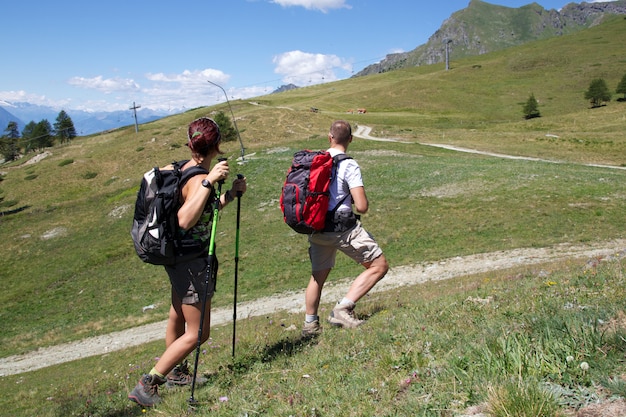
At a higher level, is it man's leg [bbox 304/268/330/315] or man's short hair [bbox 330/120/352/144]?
man's short hair [bbox 330/120/352/144]

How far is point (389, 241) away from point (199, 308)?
49.2ft

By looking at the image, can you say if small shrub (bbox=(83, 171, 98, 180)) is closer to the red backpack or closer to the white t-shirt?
the red backpack

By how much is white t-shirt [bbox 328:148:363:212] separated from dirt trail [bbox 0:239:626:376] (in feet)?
25.2

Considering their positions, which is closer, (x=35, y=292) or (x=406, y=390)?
(x=406, y=390)

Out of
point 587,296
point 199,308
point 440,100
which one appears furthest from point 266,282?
point 440,100

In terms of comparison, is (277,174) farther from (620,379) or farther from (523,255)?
(620,379)

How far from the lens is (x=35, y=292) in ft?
76.7

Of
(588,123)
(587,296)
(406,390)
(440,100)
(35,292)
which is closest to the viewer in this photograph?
(406,390)

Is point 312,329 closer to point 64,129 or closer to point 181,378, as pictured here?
point 181,378

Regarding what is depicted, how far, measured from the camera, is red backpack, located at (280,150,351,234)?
6.61 meters

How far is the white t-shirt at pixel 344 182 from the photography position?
6707mm

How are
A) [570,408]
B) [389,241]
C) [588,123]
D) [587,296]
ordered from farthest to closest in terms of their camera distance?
[588,123] < [389,241] < [587,296] < [570,408]

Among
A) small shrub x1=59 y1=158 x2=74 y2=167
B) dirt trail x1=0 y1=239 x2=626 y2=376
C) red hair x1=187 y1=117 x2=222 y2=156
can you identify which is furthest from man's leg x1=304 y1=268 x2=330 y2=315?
small shrub x1=59 y1=158 x2=74 y2=167

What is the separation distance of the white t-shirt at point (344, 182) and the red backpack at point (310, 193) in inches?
4.9
